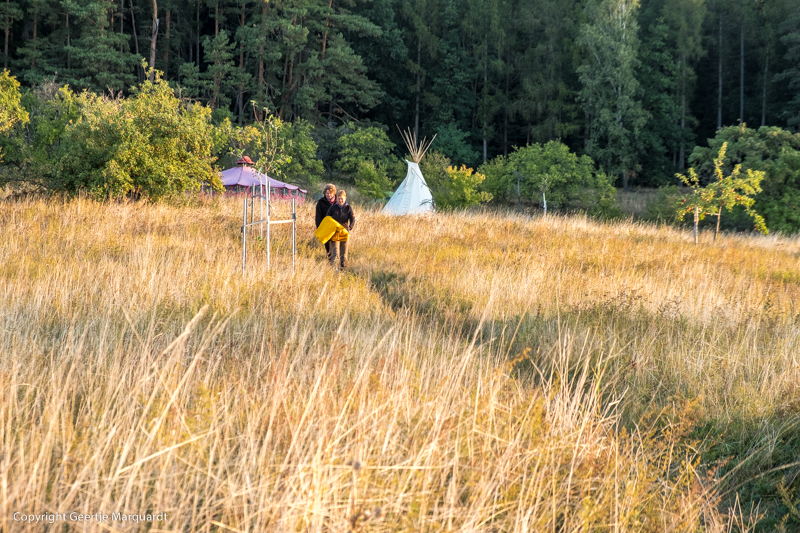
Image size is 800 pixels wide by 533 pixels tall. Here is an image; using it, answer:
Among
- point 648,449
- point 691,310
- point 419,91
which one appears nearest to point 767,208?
point 691,310

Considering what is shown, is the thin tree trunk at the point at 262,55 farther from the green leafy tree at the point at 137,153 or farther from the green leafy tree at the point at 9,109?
the green leafy tree at the point at 137,153

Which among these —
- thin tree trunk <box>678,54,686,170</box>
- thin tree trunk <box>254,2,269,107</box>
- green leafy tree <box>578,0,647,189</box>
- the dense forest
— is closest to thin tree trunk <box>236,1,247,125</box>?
the dense forest

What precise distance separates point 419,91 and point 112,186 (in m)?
36.0

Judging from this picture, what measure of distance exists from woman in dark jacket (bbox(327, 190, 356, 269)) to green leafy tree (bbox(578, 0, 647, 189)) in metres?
31.7

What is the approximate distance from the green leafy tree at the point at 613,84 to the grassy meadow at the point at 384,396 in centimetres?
3093

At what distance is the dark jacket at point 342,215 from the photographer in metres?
8.79

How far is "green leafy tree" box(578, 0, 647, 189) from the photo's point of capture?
37.0 metres

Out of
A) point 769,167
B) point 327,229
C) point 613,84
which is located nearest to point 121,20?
point 613,84

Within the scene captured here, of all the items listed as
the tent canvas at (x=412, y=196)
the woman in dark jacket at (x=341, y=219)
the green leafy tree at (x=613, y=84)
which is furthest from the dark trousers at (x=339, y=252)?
the green leafy tree at (x=613, y=84)

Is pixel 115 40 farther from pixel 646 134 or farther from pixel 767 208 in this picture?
pixel 767 208

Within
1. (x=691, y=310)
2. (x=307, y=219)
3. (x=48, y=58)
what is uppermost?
(x=48, y=58)

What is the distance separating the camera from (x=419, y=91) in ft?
152

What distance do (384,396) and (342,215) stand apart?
6.07 meters

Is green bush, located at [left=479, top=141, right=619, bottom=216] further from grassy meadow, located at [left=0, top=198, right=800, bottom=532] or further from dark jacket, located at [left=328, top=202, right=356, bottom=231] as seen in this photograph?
dark jacket, located at [left=328, top=202, right=356, bottom=231]
